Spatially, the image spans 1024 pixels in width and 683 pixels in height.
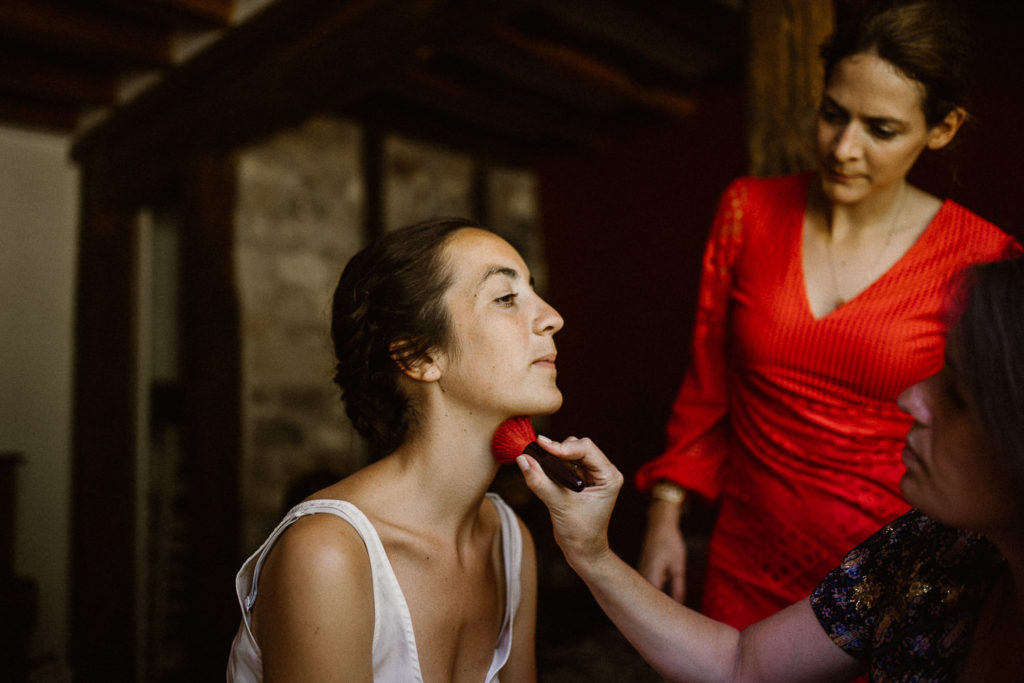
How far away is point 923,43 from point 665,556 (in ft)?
3.49

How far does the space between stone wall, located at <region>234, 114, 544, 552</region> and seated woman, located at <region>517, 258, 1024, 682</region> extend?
9.29ft

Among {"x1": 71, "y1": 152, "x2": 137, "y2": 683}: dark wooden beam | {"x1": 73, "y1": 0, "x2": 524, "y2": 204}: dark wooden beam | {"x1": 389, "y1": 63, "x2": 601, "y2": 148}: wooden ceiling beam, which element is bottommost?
{"x1": 71, "y1": 152, "x2": 137, "y2": 683}: dark wooden beam

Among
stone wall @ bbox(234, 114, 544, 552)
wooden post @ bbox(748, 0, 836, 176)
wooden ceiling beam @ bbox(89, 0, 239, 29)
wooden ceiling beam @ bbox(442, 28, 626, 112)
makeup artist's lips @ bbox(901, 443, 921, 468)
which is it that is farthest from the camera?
stone wall @ bbox(234, 114, 544, 552)

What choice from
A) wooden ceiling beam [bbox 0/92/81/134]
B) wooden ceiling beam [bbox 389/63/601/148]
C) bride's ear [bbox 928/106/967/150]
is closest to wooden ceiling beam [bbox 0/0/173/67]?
wooden ceiling beam [bbox 0/92/81/134]

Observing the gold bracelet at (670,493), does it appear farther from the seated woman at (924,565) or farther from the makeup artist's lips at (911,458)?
the makeup artist's lips at (911,458)

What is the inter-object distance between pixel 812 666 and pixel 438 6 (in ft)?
7.10

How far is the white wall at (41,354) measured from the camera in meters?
4.54

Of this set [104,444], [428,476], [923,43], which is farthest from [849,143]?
[104,444]

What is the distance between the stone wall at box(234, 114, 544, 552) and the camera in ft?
14.2

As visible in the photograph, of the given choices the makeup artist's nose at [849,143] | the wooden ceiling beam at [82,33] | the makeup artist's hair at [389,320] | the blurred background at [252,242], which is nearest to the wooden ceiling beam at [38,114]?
the blurred background at [252,242]

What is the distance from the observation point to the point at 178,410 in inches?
188

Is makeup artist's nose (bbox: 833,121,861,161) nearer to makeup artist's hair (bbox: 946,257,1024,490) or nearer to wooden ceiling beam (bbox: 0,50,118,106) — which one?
makeup artist's hair (bbox: 946,257,1024,490)

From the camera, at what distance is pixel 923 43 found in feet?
4.63

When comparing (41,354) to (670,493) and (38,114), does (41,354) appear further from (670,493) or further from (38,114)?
(670,493)
